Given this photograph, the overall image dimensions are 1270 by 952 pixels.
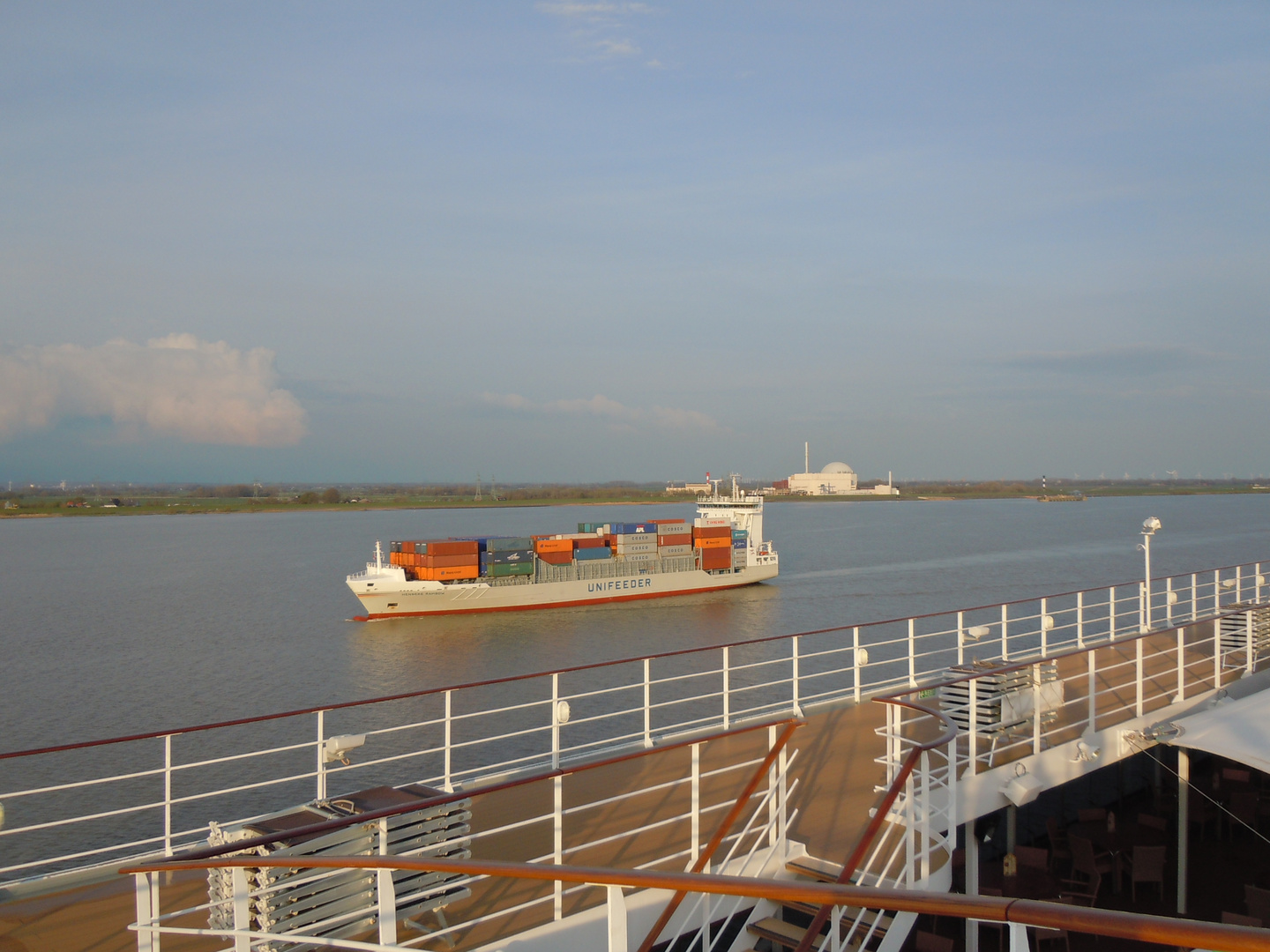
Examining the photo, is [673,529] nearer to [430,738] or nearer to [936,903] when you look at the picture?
[430,738]

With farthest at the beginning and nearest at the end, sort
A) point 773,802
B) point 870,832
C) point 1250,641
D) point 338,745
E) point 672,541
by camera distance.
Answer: point 672,541, point 1250,641, point 338,745, point 773,802, point 870,832

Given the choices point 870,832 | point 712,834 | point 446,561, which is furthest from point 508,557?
point 870,832

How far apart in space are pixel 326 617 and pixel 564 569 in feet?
34.3

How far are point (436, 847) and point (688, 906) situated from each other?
1.47m

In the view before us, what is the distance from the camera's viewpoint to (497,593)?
3672 centimetres

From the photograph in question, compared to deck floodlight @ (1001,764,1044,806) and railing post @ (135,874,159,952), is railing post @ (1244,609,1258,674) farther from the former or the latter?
railing post @ (135,874,159,952)

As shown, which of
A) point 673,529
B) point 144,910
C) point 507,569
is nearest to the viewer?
point 144,910

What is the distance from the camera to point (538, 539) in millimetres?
41438

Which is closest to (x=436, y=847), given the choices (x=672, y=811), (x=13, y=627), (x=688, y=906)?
(x=688, y=906)

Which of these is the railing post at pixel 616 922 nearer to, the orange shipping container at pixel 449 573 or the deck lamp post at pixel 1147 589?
the deck lamp post at pixel 1147 589

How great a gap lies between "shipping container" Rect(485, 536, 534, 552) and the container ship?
0.05 m

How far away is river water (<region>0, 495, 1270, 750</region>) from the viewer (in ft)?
68.9

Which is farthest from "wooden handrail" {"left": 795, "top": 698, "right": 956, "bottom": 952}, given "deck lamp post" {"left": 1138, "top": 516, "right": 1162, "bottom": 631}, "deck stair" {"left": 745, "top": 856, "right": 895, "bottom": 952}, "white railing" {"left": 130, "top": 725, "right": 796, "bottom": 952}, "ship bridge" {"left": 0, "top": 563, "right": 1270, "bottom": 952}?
"deck lamp post" {"left": 1138, "top": 516, "right": 1162, "bottom": 631}

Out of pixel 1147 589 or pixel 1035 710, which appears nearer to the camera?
pixel 1035 710
